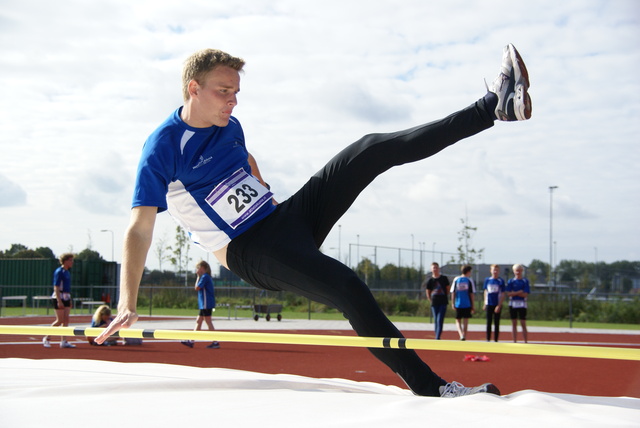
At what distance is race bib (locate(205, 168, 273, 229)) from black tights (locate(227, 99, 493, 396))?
3.2 inches

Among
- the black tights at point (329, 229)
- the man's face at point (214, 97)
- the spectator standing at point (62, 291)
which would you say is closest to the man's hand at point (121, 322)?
the black tights at point (329, 229)

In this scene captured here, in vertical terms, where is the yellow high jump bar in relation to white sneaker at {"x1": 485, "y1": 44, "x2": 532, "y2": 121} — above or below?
below

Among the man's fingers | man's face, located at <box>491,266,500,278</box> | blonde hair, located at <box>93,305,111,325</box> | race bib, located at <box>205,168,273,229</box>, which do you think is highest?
race bib, located at <box>205,168,273,229</box>

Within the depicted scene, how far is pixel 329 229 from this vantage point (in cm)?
313

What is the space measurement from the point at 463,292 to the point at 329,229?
921 centimetres

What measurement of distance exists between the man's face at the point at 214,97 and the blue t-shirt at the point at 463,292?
9.48m

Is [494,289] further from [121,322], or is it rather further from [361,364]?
[121,322]

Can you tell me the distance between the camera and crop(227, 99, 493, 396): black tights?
9.17ft

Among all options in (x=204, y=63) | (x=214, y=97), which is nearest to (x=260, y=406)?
(x=214, y=97)

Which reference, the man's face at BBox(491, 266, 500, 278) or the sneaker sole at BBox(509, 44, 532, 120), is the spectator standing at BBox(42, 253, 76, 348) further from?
the sneaker sole at BBox(509, 44, 532, 120)

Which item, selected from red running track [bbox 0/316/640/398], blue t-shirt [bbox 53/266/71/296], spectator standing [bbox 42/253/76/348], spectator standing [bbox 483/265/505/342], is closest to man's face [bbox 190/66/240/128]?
red running track [bbox 0/316/640/398]

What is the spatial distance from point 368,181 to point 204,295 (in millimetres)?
9358

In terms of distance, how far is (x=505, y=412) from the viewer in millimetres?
2393

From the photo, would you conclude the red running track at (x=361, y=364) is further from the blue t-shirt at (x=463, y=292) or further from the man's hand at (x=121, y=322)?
the man's hand at (x=121, y=322)
